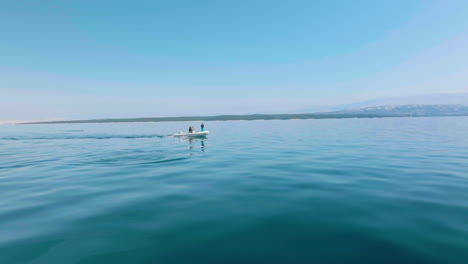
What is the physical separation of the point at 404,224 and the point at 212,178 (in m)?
9.12

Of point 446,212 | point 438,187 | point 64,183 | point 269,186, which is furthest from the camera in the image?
point 64,183

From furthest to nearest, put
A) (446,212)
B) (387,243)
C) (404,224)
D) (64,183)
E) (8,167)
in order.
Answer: (8,167)
(64,183)
(446,212)
(404,224)
(387,243)

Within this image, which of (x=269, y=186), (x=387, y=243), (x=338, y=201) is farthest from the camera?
(x=269, y=186)

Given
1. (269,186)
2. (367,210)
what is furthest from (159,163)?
(367,210)

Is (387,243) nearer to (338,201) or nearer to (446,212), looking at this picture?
(338,201)

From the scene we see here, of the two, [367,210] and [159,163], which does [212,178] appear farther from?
[367,210]

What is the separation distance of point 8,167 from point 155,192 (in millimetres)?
15824

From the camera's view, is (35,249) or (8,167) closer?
(35,249)

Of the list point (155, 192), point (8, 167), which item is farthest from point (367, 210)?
point (8, 167)

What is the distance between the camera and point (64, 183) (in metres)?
12.7

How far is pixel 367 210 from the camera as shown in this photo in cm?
828

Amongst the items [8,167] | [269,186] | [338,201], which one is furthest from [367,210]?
[8,167]

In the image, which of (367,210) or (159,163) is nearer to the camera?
(367,210)

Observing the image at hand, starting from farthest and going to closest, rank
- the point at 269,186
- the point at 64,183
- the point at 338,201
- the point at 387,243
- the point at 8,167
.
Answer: the point at 8,167, the point at 64,183, the point at 269,186, the point at 338,201, the point at 387,243
